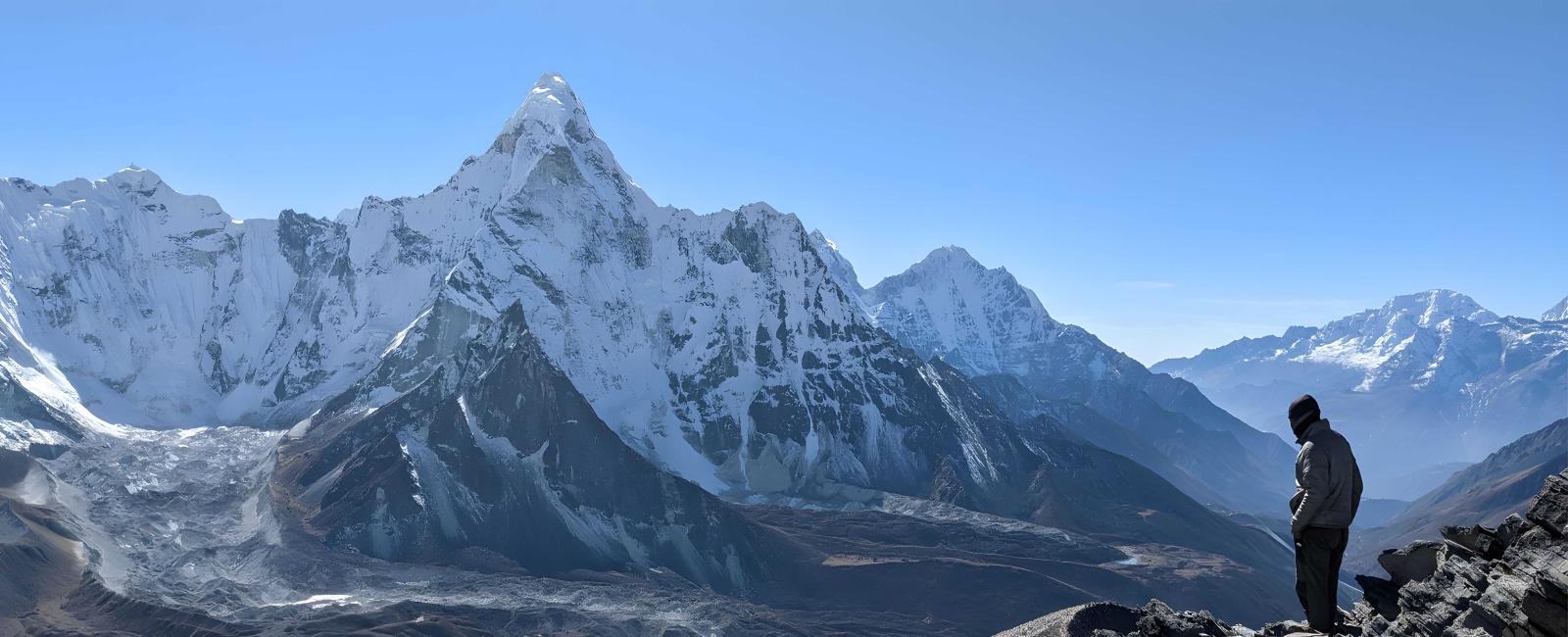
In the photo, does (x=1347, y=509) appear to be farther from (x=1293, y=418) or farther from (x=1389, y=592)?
(x=1389, y=592)

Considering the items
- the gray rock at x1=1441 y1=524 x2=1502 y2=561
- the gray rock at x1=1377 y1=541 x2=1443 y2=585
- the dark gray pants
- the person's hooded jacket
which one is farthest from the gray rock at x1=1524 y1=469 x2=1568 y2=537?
the dark gray pants

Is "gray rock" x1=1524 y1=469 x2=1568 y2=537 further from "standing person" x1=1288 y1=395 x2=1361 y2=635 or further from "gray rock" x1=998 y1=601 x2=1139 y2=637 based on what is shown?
"gray rock" x1=998 y1=601 x2=1139 y2=637

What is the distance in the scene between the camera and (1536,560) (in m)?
22.2

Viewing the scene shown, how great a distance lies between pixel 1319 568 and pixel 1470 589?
8.54 ft

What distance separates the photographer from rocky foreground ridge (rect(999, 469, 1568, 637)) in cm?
2152

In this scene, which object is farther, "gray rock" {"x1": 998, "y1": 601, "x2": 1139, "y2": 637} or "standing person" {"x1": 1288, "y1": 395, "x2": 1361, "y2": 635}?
"gray rock" {"x1": 998, "y1": 601, "x2": 1139, "y2": 637}

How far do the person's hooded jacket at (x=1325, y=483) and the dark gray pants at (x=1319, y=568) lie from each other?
29cm

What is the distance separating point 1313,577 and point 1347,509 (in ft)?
5.91

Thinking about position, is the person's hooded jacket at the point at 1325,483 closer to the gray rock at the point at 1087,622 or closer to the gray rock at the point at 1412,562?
the gray rock at the point at 1412,562

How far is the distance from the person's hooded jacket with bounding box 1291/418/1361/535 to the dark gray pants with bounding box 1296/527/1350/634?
0.29 metres

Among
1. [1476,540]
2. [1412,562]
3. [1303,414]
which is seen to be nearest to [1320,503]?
[1303,414]

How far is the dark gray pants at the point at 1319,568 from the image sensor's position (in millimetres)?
24594


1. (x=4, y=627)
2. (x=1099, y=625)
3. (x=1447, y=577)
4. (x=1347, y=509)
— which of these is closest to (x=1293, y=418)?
(x=1347, y=509)

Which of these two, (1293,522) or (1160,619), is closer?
(1293,522)
